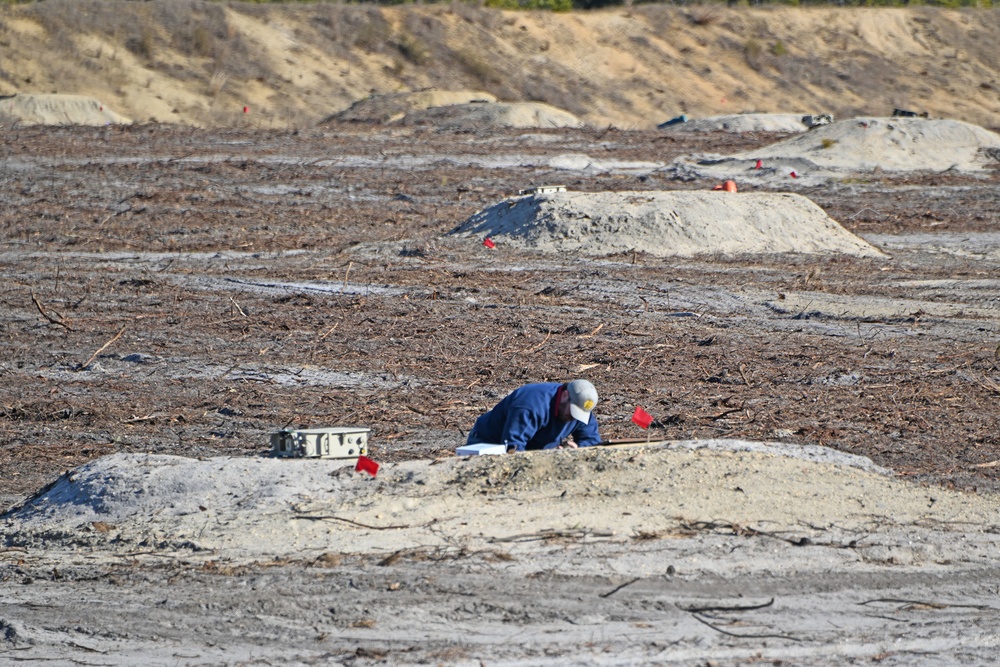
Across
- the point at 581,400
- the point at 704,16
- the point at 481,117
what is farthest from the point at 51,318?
the point at 704,16

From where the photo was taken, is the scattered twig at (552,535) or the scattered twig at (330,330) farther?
the scattered twig at (330,330)

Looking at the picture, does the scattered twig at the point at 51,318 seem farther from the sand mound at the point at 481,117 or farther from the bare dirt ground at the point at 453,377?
the sand mound at the point at 481,117

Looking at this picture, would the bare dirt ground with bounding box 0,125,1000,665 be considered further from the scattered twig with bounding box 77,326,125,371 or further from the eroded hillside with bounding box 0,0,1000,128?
the eroded hillside with bounding box 0,0,1000,128

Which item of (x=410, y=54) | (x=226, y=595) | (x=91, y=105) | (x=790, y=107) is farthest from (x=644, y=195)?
(x=790, y=107)

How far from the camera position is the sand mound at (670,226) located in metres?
19.4

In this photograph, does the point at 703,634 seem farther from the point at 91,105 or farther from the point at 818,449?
the point at 91,105

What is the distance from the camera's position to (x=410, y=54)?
4878cm

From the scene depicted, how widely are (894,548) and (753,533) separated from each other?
2.75 feet

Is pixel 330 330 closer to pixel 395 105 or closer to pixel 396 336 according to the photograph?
pixel 396 336

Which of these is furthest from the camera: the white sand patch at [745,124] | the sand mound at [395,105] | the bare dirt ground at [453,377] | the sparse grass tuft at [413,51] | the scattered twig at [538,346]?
the sparse grass tuft at [413,51]

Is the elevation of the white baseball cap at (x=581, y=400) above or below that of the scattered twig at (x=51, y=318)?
above

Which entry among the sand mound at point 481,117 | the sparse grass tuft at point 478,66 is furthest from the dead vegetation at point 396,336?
the sparse grass tuft at point 478,66

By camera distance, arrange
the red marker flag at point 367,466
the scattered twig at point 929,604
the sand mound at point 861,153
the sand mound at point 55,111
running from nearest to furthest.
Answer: the scattered twig at point 929,604, the red marker flag at point 367,466, the sand mound at point 861,153, the sand mound at point 55,111

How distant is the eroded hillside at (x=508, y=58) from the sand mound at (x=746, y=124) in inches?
322
